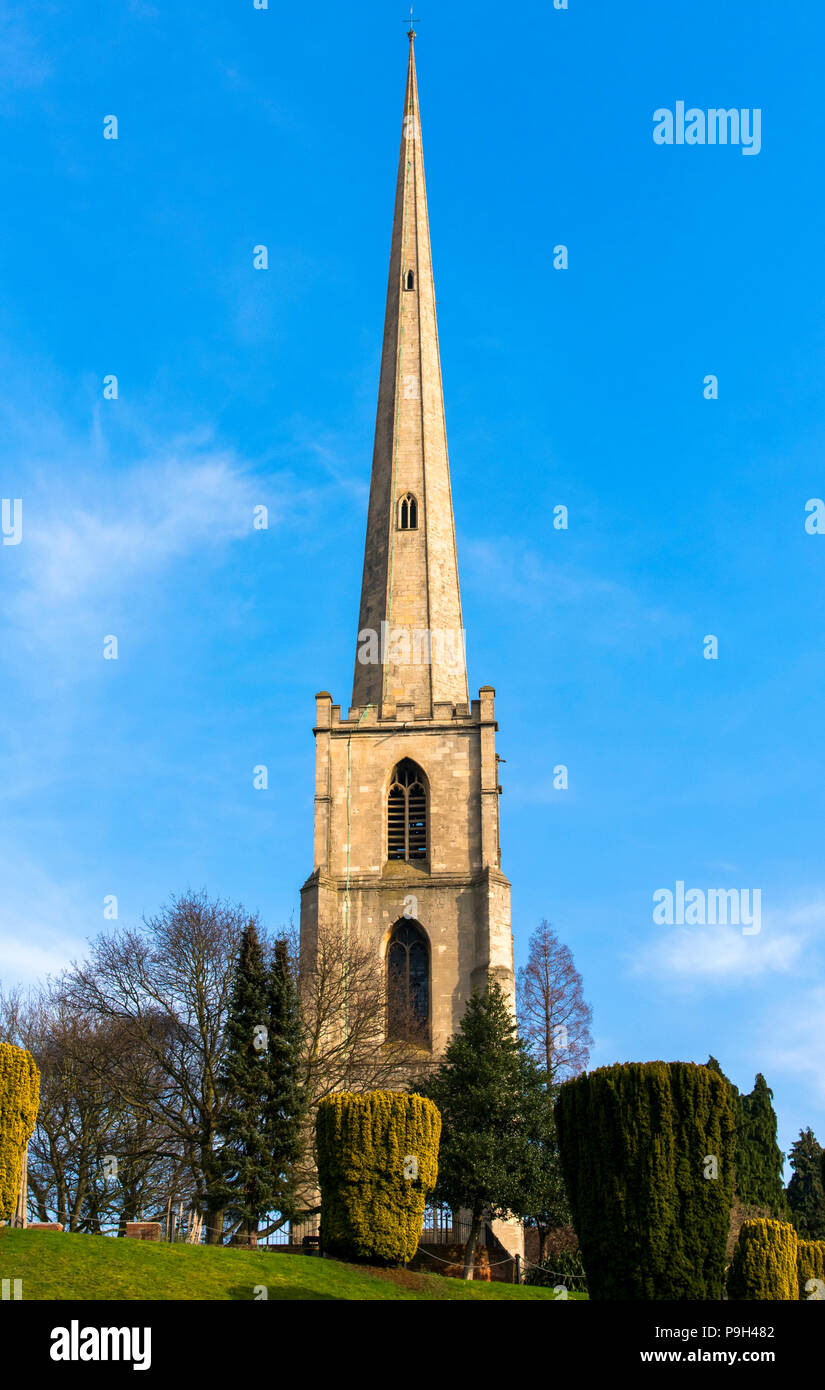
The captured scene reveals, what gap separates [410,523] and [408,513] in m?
0.43

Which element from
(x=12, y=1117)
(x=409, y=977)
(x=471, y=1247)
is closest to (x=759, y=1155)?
(x=409, y=977)

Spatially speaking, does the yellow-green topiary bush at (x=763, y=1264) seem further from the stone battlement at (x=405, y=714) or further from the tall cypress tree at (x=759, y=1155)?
the stone battlement at (x=405, y=714)

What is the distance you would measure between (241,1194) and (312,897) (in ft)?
44.6

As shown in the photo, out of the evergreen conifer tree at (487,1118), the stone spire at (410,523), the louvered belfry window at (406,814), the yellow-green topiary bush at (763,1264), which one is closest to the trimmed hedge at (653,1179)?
the yellow-green topiary bush at (763,1264)

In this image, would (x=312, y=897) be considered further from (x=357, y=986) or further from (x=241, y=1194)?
(x=241, y=1194)

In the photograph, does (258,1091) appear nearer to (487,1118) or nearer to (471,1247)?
(487,1118)

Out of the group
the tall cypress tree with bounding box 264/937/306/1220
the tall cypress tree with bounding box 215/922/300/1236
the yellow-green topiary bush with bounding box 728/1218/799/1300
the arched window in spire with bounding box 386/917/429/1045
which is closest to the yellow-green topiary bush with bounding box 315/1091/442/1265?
the yellow-green topiary bush with bounding box 728/1218/799/1300

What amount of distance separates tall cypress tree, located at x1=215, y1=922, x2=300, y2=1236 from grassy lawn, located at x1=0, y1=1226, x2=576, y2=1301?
18.7 ft

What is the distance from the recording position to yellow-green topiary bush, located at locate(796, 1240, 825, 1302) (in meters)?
23.1

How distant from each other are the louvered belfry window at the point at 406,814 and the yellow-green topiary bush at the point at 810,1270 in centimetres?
2033

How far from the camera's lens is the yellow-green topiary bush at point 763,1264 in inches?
831

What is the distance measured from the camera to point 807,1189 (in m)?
52.7

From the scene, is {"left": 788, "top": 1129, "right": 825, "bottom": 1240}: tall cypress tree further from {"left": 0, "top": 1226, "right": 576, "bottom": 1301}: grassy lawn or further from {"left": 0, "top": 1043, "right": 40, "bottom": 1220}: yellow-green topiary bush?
{"left": 0, "top": 1043, "right": 40, "bottom": 1220}: yellow-green topiary bush
